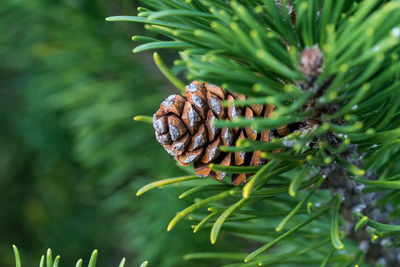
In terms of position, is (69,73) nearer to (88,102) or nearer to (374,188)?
(88,102)

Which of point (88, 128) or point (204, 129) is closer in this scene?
point (204, 129)

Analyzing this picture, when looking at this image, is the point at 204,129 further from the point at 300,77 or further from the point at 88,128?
the point at 88,128

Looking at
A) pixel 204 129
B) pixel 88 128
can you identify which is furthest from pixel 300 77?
pixel 88 128

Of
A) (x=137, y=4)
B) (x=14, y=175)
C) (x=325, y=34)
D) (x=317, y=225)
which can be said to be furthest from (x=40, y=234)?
(x=325, y=34)

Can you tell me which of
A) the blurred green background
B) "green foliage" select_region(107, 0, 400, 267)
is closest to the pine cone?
"green foliage" select_region(107, 0, 400, 267)

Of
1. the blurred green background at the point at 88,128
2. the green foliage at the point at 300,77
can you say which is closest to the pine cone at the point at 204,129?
the green foliage at the point at 300,77

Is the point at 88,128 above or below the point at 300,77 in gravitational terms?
below
